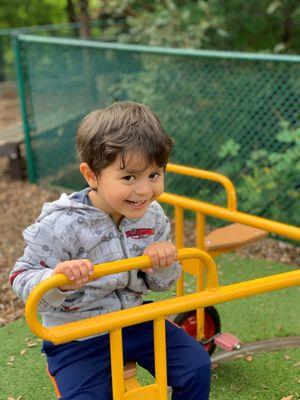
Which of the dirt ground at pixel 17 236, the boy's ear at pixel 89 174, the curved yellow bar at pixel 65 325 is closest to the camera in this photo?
the curved yellow bar at pixel 65 325

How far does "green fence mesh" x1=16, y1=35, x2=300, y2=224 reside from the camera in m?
4.53

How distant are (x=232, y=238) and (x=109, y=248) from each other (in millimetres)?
1111

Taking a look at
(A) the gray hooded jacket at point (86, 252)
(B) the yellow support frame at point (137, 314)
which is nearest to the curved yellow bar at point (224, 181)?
(A) the gray hooded jacket at point (86, 252)

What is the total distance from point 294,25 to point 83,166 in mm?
4993

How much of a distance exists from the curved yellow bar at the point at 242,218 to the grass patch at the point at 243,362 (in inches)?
16.8

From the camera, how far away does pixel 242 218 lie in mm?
2643

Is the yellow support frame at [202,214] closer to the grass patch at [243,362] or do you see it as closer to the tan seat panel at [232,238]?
the tan seat panel at [232,238]

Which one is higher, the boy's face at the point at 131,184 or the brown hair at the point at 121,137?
the brown hair at the point at 121,137

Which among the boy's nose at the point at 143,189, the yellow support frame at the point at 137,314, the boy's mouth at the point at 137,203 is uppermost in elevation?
the boy's nose at the point at 143,189

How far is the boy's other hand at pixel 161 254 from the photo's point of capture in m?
1.92

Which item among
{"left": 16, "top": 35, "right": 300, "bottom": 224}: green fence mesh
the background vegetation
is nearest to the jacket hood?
{"left": 16, "top": 35, "right": 300, "bottom": 224}: green fence mesh

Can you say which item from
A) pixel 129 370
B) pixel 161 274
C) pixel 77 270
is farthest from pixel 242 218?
pixel 77 270

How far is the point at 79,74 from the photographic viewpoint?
550 cm

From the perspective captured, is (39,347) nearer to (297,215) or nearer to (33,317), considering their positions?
(33,317)
